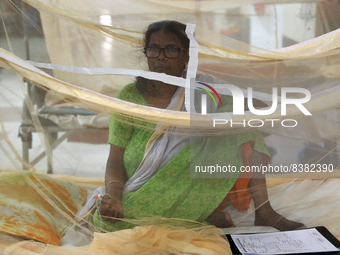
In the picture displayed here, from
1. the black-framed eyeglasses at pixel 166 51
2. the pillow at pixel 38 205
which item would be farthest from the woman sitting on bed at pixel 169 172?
the pillow at pixel 38 205

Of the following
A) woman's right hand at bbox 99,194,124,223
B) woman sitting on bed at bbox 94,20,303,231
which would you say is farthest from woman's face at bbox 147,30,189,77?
woman's right hand at bbox 99,194,124,223

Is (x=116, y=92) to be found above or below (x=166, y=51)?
below

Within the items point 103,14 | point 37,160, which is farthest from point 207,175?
point 103,14

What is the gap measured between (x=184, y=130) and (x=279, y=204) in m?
0.40

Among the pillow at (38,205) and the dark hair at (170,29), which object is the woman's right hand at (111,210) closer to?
the pillow at (38,205)

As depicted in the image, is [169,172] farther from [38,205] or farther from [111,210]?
[38,205]

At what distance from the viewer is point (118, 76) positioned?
1.15 m

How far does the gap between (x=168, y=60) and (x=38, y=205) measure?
2.16 ft

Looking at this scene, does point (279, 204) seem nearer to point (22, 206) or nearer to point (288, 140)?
point (288, 140)

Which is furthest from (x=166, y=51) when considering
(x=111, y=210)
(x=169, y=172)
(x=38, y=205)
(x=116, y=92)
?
(x=38, y=205)

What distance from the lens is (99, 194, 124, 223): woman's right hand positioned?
1099 mm

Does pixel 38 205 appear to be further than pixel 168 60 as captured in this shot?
Yes

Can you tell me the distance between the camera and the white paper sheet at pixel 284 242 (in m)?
1.02

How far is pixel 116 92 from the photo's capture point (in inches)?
43.4
